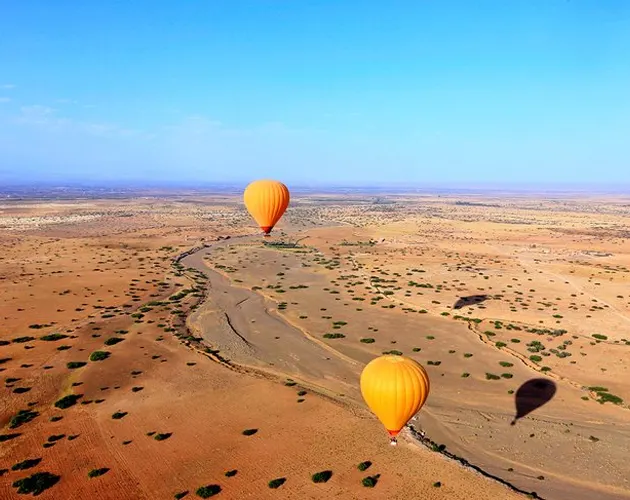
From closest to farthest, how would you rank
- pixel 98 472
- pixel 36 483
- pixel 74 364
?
pixel 36 483
pixel 98 472
pixel 74 364

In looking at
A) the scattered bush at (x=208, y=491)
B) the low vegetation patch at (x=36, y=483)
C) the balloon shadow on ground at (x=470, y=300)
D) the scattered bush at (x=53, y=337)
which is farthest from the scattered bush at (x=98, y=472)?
the balloon shadow on ground at (x=470, y=300)

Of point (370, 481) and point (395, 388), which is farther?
point (370, 481)

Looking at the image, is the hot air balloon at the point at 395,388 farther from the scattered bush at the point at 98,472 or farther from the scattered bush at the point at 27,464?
the scattered bush at the point at 27,464

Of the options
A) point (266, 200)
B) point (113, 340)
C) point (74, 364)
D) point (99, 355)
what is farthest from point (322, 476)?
point (266, 200)

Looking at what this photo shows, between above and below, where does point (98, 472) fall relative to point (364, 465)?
above

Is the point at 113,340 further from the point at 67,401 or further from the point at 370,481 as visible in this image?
the point at 370,481

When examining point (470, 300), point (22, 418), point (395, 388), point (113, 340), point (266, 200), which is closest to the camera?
point (395, 388)

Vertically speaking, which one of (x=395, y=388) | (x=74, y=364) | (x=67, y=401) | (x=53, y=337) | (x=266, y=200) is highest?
(x=266, y=200)

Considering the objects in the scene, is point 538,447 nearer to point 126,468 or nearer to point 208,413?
point 208,413
